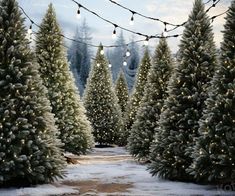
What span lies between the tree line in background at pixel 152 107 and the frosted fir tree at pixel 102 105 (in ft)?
30.2

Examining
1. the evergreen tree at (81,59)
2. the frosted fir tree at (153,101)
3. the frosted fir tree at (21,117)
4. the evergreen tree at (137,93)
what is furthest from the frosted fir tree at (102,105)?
the evergreen tree at (81,59)

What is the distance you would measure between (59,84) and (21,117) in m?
6.86

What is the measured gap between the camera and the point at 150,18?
39.4 ft

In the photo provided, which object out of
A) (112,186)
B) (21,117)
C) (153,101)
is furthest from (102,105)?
(21,117)

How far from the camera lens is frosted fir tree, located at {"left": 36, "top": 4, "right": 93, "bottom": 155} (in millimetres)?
18141

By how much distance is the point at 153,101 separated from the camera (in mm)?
18406

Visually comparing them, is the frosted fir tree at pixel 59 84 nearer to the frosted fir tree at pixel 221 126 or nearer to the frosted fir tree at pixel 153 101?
the frosted fir tree at pixel 153 101

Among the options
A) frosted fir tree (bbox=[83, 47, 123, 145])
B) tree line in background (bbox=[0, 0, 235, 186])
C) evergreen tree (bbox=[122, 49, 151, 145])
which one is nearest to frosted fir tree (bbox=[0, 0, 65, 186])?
tree line in background (bbox=[0, 0, 235, 186])

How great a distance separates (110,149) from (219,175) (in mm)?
16860

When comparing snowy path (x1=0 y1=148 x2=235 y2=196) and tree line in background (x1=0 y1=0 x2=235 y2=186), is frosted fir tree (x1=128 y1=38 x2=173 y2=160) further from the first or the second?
snowy path (x1=0 y1=148 x2=235 y2=196)

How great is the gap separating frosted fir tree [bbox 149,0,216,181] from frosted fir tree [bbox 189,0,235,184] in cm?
141

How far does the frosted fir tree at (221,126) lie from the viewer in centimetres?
1093

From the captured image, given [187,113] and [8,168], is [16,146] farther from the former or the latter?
[187,113]

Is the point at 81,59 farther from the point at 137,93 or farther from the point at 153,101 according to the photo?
the point at 153,101
